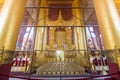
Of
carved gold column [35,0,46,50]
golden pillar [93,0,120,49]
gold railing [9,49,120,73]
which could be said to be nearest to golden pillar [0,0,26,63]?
gold railing [9,49,120,73]

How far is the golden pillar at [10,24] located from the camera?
112 inches

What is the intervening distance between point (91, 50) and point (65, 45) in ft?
2.79

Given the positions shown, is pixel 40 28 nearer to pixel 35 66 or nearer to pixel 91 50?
pixel 35 66

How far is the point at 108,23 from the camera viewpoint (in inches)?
127

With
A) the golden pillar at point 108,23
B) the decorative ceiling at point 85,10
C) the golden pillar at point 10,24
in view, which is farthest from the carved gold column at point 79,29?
the golden pillar at point 10,24

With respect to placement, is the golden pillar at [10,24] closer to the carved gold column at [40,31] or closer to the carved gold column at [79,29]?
the carved gold column at [40,31]

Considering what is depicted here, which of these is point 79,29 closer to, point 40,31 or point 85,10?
point 85,10

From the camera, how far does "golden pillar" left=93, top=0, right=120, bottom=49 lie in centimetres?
300

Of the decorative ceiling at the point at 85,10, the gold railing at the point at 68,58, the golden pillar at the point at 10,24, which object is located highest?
the decorative ceiling at the point at 85,10

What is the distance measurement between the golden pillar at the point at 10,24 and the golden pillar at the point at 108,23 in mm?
1908

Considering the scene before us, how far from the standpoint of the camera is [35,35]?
490 cm

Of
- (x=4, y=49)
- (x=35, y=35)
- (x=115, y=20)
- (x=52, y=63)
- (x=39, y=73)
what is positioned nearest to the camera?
(x=4, y=49)

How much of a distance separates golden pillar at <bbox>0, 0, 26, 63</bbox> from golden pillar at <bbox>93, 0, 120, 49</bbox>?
75.1 inches

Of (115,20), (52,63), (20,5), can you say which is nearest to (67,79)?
(52,63)
